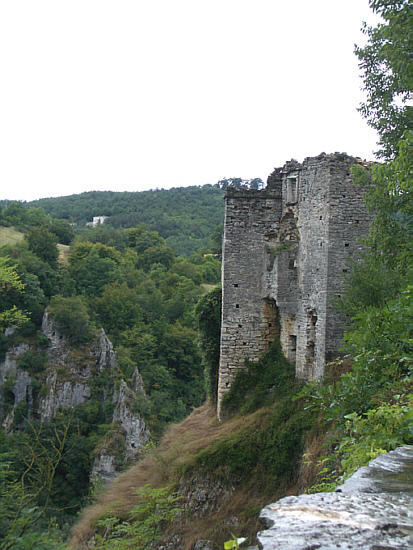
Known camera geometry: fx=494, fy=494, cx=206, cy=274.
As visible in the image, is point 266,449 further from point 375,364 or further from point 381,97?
point 381,97

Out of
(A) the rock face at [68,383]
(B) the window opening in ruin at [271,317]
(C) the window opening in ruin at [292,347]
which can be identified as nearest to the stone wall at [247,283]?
(B) the window opening in ruin at [271,317]

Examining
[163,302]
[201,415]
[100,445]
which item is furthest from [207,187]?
[201,415]

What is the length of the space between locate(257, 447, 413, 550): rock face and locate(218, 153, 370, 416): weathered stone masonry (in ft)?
25.9

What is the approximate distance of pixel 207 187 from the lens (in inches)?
4291

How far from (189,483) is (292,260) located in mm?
5586

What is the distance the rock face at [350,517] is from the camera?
2.17m

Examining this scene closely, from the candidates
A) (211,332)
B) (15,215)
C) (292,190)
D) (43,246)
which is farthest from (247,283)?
(15,215)

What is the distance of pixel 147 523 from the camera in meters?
9.47

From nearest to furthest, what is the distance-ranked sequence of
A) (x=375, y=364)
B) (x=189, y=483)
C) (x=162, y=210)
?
(x=375, y=364)
(x=189, y=483)
(x=162, y=210)

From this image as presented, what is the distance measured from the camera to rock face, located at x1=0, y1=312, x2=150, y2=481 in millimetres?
31016

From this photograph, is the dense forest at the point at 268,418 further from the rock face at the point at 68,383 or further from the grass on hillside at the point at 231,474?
the rock face at the point at 68,383

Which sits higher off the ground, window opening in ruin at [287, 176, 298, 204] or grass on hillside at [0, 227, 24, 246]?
grass on hillside at [0, 227, 24, 246]

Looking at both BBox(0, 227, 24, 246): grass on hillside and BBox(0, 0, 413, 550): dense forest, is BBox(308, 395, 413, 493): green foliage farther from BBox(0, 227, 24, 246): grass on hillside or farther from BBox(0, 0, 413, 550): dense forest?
BBox(0, 227, 24, 246): grass on hillside

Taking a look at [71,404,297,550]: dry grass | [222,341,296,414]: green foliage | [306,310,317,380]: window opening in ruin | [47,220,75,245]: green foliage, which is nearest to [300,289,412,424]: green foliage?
[71,404,297,550]: dry grass
